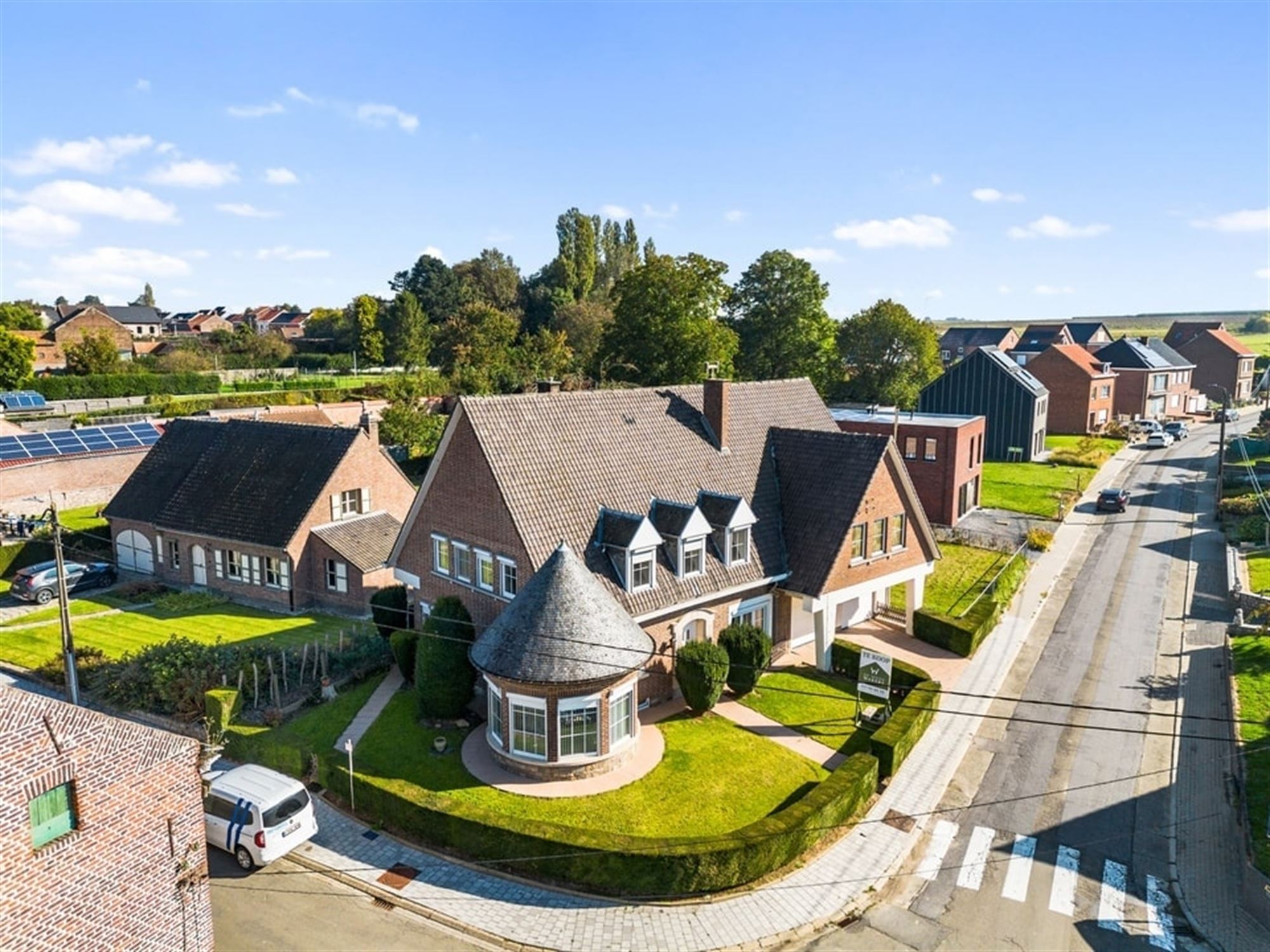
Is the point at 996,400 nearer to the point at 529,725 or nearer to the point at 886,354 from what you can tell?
the point at 886,354

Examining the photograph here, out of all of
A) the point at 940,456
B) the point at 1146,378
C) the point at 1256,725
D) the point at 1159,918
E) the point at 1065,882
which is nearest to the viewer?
the point at 1159,918

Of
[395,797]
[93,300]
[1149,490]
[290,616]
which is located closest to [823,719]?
[395,797]

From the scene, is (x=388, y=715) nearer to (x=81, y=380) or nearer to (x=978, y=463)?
(x=978, y=463)

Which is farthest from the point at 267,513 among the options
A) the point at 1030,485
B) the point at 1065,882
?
the point at 1030,485

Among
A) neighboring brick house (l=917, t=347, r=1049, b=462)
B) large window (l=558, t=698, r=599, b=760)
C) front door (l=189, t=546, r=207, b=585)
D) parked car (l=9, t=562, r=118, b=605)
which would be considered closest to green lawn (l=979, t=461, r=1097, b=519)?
neighboring brick house (l=917, t=347, r=1049, b=462)

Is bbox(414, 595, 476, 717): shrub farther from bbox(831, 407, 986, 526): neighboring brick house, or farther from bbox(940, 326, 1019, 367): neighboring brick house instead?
bbox(940, 326, 1019, 367): neighboring brick house

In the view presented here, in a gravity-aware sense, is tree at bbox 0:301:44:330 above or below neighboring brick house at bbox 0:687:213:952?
above
